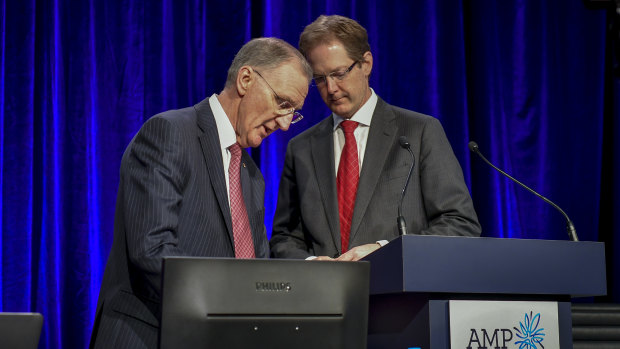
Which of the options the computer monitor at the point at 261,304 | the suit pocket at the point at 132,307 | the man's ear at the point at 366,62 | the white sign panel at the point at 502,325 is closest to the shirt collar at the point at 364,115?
the man's ear at the point at 366,62

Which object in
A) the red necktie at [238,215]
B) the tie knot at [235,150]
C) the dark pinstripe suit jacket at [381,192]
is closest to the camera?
the red necktie at [238,215]

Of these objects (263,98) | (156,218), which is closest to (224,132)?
(263,98)

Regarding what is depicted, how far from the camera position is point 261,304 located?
1299 millimetres

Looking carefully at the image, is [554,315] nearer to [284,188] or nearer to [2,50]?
[284,188]

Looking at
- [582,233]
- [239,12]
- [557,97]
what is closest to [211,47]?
[239,12]

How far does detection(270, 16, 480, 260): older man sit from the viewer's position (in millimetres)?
2467

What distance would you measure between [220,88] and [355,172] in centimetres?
150

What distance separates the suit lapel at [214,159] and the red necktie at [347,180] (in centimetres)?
77

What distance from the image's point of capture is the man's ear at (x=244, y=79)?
2.04 metres

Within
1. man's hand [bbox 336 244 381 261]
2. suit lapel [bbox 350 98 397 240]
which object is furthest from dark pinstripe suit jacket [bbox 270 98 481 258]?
man's hand [bbox 336 244 381 261]

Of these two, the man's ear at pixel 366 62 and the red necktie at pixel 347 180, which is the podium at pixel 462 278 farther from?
the man's ear at pixel 366 62

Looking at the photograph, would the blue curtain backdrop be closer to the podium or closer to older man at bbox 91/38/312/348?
older man at bbox 91/38/312/348

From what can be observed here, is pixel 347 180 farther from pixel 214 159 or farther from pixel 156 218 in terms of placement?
pixel 156 218

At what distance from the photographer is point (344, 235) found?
2520 mm
